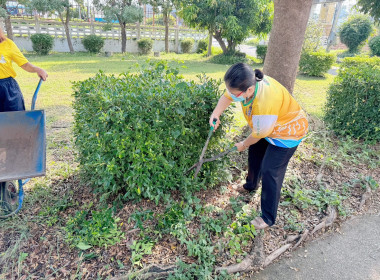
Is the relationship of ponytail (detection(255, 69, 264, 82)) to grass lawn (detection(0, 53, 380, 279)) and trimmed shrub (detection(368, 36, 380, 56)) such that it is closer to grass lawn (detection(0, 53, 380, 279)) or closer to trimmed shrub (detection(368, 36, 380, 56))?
grass lawn (detection(0, 53, 380, 279))

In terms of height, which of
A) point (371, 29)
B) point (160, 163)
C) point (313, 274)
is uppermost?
point (371, 29)

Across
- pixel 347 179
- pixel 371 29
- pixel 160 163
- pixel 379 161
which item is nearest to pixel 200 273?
pixel 160 163

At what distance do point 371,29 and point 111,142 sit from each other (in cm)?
2549

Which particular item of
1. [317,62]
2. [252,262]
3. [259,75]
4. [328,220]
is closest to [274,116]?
[259,75]

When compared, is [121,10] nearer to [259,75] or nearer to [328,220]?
[259,75]

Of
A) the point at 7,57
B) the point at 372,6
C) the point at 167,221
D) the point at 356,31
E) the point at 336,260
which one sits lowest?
the point at 336,260

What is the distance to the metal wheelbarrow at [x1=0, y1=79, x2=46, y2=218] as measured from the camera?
7.68 ft

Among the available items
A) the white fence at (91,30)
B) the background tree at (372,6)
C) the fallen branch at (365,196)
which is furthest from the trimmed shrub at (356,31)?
the fallen branch at (365,196)

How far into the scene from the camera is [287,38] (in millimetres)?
3684

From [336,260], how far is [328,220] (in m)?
0.45

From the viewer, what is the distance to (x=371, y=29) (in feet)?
69.6

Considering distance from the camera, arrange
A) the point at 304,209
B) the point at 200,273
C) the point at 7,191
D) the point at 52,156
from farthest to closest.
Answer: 1. the point at 52,156
2. the point at 304,209
3. the point at 7,191
4. the point at 200,273

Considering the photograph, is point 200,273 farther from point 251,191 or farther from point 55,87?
point 55,87

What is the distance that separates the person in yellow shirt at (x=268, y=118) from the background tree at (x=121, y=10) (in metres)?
15.4
